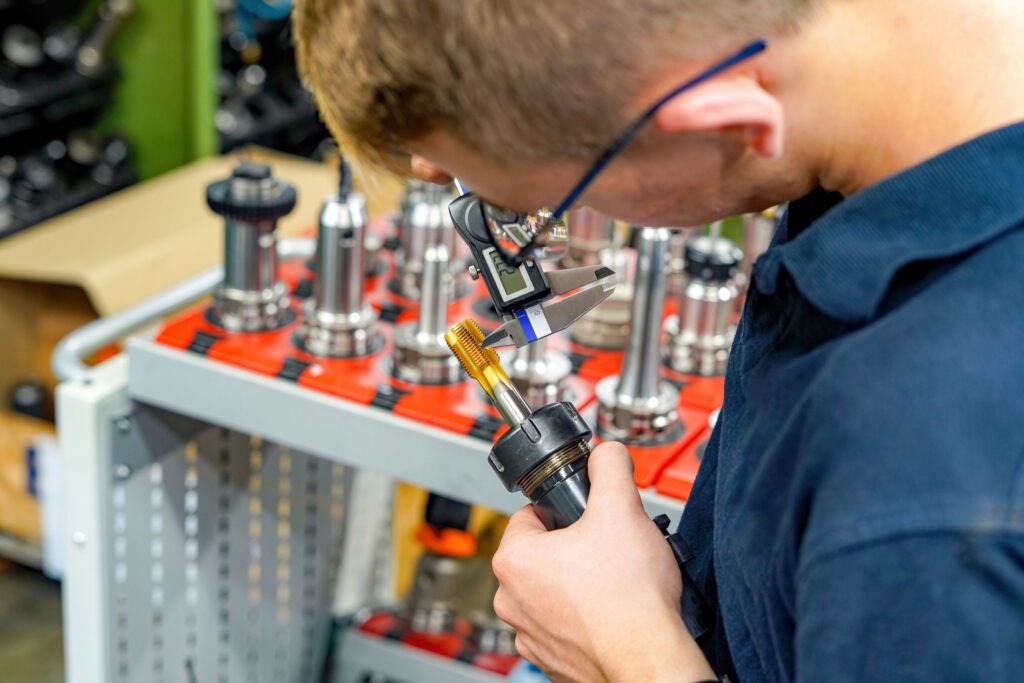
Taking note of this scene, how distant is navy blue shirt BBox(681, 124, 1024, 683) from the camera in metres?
0.51

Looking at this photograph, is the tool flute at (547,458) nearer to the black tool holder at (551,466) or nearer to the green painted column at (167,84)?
the black tool holder at (551,466)

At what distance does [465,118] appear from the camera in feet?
2.01

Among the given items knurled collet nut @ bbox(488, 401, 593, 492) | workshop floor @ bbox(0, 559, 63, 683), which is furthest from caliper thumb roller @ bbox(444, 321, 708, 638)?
workshop floor @ bbox(0, 559, 63, 683)

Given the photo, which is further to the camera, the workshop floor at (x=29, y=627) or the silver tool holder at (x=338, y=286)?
the workshop floor at (x=29, y=627)

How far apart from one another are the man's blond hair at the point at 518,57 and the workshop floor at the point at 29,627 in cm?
185

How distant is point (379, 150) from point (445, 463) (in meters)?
0.53

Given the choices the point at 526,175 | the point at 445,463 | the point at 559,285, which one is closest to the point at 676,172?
the point at 526,175

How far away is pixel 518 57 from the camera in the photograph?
585 mm

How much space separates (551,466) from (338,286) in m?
0.53

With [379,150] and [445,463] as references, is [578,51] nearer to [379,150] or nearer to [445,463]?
[379,150]

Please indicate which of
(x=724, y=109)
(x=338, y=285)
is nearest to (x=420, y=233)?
(x=338, y=285)

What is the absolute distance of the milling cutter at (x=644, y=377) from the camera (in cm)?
115

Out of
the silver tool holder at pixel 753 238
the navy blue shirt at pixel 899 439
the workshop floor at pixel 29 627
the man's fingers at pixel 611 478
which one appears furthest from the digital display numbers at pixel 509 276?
the workshop floor at pixel 29 627

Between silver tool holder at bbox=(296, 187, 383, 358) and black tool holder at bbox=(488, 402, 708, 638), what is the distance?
1.61ft
